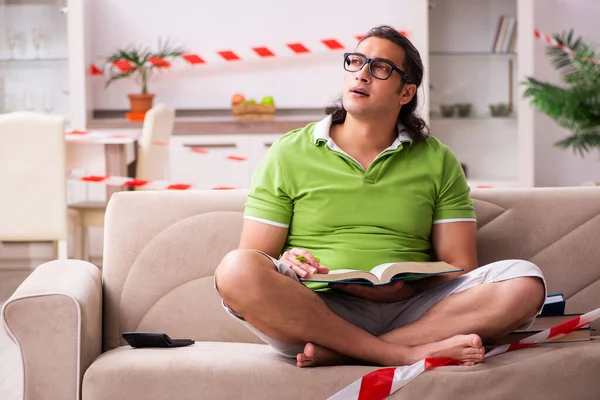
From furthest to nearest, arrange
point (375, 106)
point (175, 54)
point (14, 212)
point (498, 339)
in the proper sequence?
point (175, 54)
point (14, 212)
point (375, 106)
point (498, 339)

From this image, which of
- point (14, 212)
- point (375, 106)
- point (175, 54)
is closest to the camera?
point (375, 106)

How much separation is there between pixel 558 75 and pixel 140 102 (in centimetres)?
298

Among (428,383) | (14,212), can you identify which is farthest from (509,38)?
(428,383)

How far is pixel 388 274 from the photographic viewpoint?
2.16 m

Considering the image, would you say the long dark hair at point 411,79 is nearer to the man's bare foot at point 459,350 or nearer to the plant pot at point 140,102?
the man's bare foot at point 459,350

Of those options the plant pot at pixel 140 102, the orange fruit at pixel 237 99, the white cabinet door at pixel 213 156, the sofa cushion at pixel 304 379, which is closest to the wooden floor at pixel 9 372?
the sofa cushion at pixel 304 379

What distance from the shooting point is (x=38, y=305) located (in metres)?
2.15

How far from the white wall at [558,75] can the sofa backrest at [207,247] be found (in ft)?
14.3

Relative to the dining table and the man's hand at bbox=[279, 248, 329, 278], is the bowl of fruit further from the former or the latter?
the man's hand at bbox=[279, 248, 329, 278]

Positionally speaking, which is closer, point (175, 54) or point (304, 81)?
point (175, 54)

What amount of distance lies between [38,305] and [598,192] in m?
1.54

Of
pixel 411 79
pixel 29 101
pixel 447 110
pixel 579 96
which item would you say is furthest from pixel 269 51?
pixel 411 79

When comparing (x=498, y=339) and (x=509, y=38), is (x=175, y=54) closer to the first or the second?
(x=509, y=38)

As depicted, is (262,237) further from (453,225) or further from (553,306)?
(553,306)
